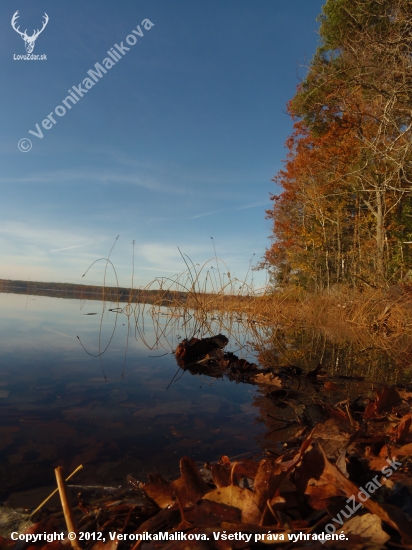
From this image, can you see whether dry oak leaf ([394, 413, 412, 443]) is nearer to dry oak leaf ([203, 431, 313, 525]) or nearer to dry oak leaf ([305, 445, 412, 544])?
dry oak leaf ([305, 445, 412, 544])

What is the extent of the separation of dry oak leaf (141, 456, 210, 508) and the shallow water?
11.9 inches

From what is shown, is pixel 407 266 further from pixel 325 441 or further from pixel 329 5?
pixel 325 441

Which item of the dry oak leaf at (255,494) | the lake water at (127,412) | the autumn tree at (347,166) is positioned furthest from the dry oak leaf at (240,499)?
the autumn tree at (347,166)

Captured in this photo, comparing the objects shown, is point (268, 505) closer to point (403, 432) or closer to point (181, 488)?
point (181, 488)

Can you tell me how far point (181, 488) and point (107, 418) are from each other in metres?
0.78

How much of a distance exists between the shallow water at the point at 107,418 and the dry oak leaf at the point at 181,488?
30 centimetres

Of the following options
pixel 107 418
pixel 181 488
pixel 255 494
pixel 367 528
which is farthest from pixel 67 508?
pixel 107 418

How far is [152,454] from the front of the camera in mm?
1048

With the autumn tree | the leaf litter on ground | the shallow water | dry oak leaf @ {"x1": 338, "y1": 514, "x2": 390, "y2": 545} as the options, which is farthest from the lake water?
the autumn tree

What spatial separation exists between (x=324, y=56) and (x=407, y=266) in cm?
796

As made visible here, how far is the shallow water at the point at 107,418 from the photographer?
97 centimetres

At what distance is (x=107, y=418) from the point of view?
4.31 feet

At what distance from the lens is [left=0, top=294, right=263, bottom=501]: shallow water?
3.18ft

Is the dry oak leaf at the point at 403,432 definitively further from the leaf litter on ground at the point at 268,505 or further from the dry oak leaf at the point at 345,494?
the dry oak leaf at the point at 345,494
